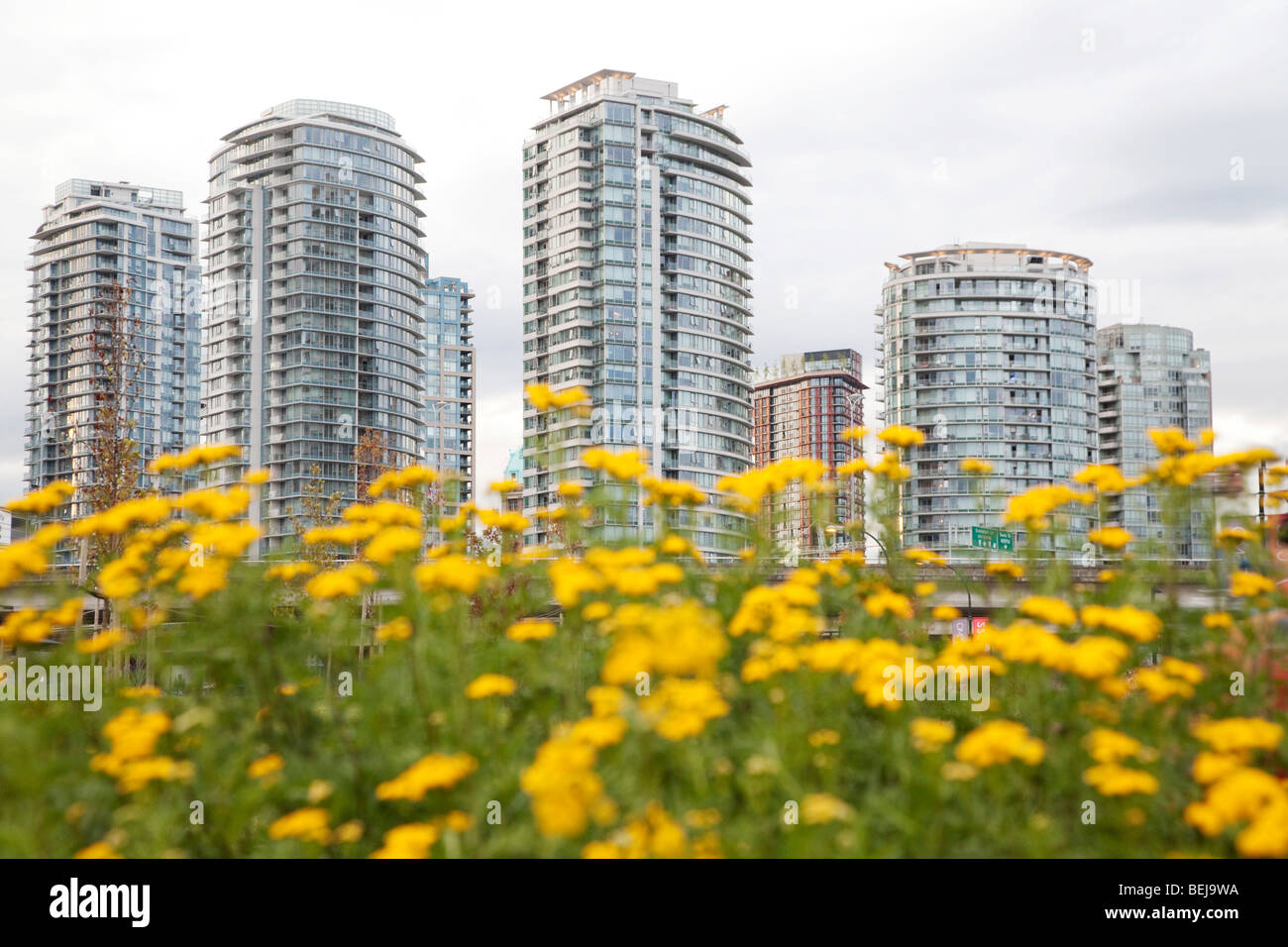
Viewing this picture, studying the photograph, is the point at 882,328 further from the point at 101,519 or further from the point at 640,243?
the point at 101,519

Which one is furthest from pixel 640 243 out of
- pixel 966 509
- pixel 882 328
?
pixel 966 509

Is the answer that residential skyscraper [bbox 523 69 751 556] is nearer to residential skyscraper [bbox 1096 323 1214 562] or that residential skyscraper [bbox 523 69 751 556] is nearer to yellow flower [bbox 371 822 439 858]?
residential skyscraper [bbox 1096 323 1214 562]

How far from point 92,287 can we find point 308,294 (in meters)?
31.0

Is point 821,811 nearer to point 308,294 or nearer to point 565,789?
point 565,789

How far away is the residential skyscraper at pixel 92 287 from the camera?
112000 millimetres

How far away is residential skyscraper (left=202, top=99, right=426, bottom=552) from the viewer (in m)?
97.3

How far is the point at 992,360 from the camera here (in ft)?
356

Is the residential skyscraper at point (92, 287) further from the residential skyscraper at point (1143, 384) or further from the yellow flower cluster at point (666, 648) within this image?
the yellow flower cluster at point (666, 648)

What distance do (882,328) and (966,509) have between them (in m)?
22.3

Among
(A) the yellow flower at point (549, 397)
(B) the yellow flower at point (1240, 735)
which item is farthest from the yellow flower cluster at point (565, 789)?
(A) the yellow flower at point (549, 397)

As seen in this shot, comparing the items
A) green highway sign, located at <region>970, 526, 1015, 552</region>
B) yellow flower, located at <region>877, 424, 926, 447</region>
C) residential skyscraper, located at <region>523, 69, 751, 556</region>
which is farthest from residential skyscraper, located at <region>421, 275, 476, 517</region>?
yellow flower, located at <region>877, 424, 926, 447</region>

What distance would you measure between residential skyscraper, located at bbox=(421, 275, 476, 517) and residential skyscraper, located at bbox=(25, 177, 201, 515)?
32.7m

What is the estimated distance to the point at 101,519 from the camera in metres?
3.35
